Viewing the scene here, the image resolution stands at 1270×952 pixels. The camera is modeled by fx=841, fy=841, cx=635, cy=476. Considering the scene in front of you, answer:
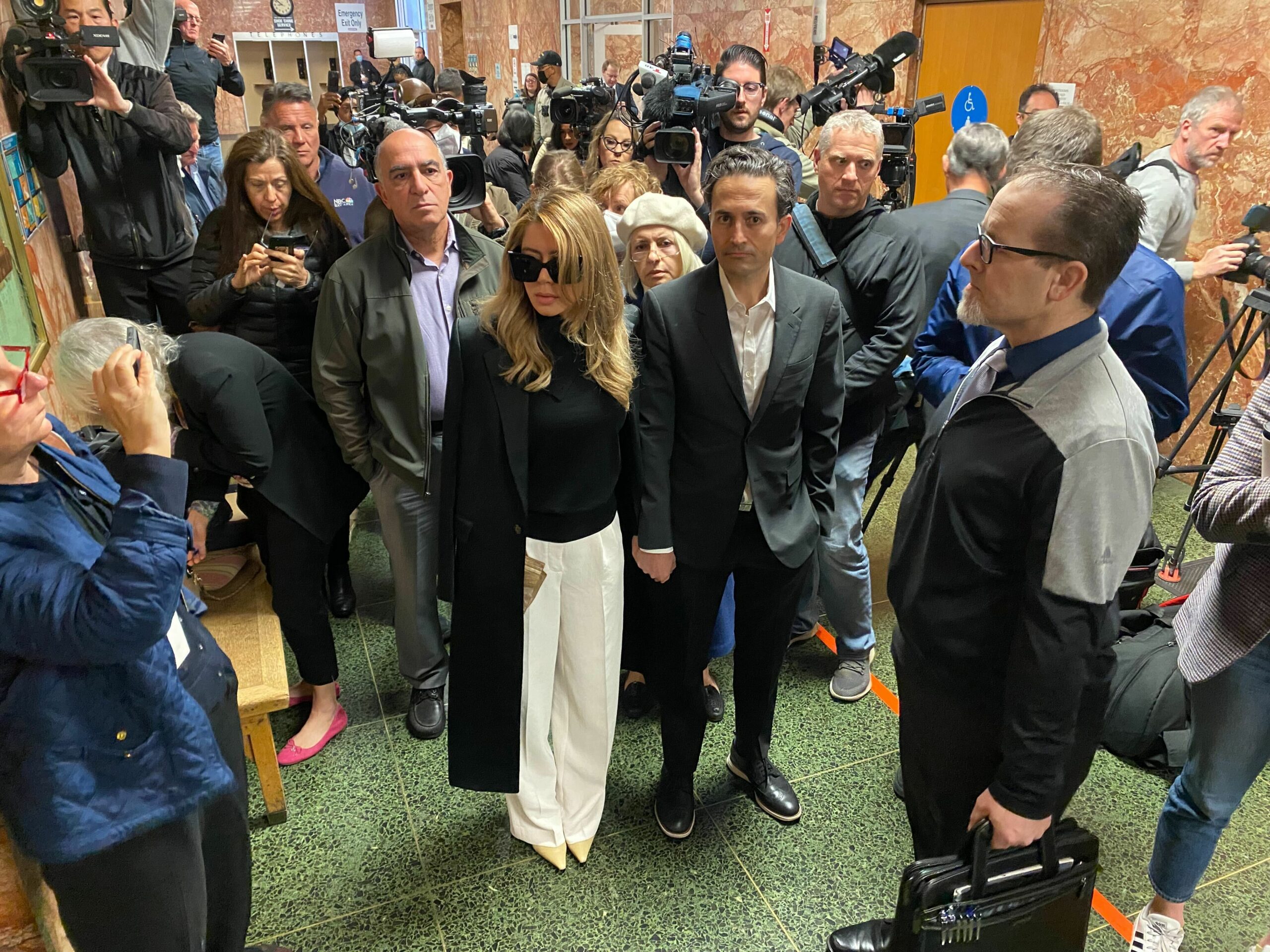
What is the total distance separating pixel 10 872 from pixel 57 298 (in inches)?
113

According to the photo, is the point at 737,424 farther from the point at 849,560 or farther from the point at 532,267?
the point at 849,560

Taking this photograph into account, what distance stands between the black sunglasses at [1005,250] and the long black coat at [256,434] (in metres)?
1.84

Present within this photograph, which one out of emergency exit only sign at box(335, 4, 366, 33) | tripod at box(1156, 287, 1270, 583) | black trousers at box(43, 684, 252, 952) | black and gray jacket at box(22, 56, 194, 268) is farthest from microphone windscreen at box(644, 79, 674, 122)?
emergency exit only sign at box(335, 4, 366, 33)

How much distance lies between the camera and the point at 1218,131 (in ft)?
11.6

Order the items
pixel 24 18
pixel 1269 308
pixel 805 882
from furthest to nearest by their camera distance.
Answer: pixel 24 18, pixel 1269 308, pixel 805 882

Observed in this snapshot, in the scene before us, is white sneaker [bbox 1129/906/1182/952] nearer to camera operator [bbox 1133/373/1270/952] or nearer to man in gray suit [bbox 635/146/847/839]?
camera operator [bbox 1133/373/1270/952]

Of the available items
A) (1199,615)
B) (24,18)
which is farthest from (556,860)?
(24,18)

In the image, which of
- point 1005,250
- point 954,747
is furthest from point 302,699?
point 1005,250

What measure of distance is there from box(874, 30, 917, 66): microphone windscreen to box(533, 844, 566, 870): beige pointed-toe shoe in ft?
11.8

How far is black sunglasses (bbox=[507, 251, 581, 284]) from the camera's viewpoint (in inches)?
70.7

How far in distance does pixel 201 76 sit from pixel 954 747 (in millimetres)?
5651

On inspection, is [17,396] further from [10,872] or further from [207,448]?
[207,448]

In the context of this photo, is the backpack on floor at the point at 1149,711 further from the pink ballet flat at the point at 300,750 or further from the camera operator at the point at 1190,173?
the pink ballet flat at the point at 300,750

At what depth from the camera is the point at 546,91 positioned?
272 inches
